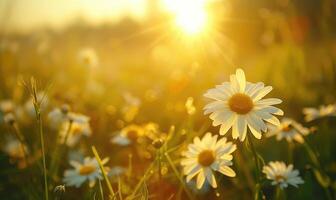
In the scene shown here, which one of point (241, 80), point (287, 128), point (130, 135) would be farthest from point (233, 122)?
point (130, 135)

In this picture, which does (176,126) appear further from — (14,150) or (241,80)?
(241,80)

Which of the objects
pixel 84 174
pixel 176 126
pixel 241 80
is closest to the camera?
pixel 241 80

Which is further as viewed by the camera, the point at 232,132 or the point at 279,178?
the point at 279,178

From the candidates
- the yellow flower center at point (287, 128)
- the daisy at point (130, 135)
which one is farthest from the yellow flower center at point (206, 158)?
the daisy at point (130, 135)

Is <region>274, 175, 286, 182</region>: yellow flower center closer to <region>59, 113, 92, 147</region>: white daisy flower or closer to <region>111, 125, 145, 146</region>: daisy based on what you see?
<region>111, 125, 145, 146</region>: daisy

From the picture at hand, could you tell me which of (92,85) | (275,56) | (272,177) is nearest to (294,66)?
(275,56)

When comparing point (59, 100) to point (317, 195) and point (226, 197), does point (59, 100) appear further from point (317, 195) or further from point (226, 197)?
point (317, 195)

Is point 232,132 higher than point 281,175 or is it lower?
higher
